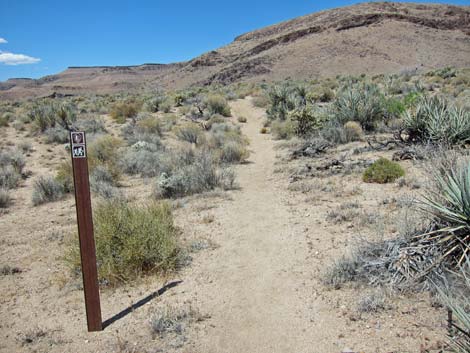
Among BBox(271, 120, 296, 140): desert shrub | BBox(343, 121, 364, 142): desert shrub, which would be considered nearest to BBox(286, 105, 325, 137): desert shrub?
BBox(271, 120, 296, 140): desert shrub

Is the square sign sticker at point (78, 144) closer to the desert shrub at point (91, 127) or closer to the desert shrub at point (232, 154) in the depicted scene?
the desert shrub at point (232, 154)

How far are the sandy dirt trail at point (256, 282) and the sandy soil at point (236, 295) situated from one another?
0.5 inches

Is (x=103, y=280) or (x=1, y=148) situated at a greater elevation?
(x=1, y=148)

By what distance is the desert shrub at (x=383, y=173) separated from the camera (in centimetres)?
794

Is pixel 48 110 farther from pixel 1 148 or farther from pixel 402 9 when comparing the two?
pixel 402 9

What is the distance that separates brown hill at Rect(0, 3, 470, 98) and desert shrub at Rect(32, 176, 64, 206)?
46736 mm

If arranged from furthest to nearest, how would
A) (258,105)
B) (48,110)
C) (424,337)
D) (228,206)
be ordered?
(258,105) < (48,110) < (228,206) < (424,337)

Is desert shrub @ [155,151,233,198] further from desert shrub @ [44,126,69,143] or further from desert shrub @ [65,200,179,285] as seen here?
desert shrub @ [44,126,69,143]

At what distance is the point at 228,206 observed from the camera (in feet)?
25.6

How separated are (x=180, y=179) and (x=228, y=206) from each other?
1564 mm

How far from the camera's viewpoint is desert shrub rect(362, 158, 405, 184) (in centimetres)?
794

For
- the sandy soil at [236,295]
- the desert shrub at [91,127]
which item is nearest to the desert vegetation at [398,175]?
the sandy soil at [236,295]

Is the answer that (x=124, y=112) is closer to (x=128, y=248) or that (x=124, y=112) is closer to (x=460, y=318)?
(x=128, y=248)

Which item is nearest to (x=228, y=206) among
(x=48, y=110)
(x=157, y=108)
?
(x=48, y=110)
